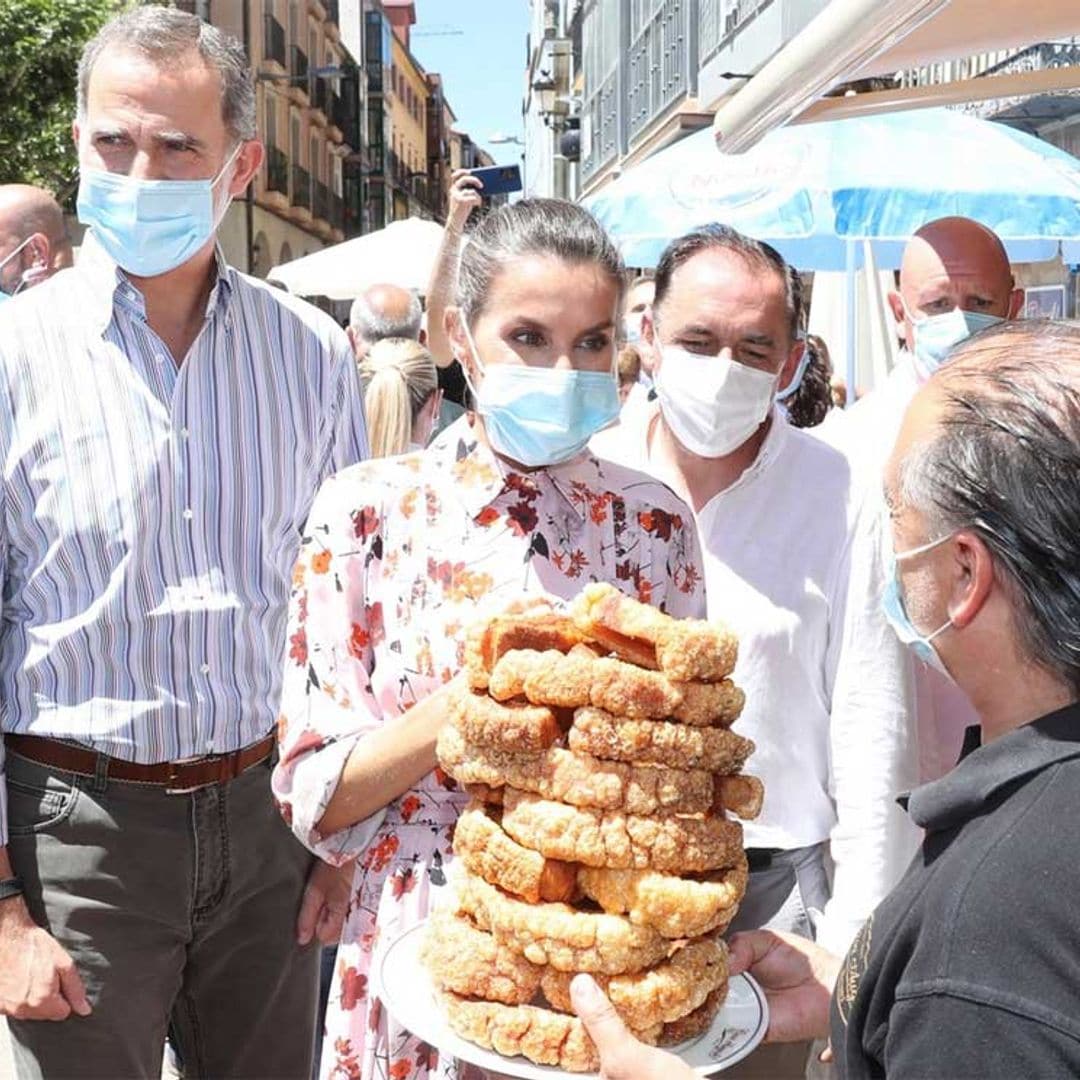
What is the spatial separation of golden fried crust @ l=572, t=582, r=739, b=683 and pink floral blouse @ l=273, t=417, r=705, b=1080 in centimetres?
45

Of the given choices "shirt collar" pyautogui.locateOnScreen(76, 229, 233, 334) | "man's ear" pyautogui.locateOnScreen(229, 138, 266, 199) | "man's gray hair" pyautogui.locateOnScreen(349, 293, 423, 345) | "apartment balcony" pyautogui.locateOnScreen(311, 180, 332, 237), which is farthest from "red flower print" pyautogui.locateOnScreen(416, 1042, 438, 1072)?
"apartment balcony" pyautogui.locateOnScreen(311, 180, 332, 237)

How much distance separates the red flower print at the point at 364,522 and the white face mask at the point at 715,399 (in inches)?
42.9

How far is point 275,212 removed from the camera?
43562 millimetres

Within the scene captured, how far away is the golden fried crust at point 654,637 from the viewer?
1762 millimetres

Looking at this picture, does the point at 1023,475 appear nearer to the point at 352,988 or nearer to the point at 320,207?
the point at 352,988

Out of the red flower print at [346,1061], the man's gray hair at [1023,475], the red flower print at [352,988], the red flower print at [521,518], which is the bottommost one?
the red flower print at [346,1061]

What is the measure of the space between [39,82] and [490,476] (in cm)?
2072

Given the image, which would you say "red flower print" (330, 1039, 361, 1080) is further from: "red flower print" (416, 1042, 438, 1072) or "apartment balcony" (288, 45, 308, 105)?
"apartment balcony" (288, 45, 308, 105)

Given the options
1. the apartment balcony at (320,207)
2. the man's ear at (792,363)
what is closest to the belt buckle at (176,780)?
the man's ear at (792,363)

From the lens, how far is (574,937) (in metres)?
1.74

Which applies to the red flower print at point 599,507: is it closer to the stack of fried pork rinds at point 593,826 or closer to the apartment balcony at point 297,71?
the stack of fried pork rinds at point 593,826

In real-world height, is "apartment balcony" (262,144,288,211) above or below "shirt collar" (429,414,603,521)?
above

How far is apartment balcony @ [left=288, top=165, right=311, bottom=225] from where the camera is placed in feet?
149

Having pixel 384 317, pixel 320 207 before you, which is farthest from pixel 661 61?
pixel 320 207
